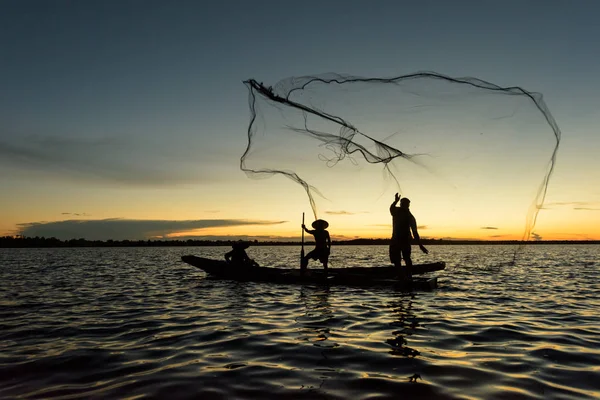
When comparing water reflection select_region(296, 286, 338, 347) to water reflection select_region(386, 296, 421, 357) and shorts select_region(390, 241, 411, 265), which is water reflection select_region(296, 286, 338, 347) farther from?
shorts select_region(390, 241, 411, 265)

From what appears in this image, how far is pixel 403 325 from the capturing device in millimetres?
10328

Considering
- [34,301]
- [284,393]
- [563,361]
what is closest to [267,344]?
[284,393]

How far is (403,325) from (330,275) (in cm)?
906

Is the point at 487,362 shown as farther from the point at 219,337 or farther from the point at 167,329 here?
the point at 167,329

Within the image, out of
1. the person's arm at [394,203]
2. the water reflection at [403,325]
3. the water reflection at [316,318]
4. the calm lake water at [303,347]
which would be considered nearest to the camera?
the calm lake water at [303,347]

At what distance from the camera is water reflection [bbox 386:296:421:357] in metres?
7.90

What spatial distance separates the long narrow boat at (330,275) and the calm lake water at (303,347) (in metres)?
2.16

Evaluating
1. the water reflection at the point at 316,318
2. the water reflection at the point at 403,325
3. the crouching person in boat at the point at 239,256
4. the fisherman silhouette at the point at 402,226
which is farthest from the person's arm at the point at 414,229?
the crouching person in boat at the point at 239,256

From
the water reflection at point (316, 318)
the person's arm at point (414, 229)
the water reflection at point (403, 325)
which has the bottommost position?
the water reflection at point (316, 318)

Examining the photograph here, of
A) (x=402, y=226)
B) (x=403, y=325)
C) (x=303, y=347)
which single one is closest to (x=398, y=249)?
(x=402, y=226)

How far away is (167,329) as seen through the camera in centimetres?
1020

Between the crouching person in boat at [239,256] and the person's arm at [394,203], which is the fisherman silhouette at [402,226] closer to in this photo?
the person's arm at [394,203]

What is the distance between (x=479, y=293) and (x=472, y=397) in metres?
12.4

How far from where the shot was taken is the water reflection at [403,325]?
25.9 feet
